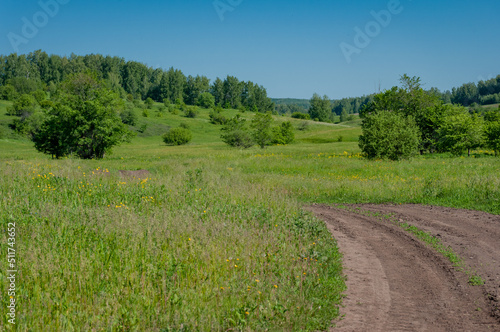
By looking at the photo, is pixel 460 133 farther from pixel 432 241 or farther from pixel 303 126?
pixel 303 126

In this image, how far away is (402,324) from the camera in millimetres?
5723

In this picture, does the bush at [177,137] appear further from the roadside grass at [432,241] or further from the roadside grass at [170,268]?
the roadside grass at [170,268]

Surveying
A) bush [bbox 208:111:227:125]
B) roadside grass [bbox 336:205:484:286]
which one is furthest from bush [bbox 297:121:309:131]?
roadside grass [bbox 336:205:484:286]

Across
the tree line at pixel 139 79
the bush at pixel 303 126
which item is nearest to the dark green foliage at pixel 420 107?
the bush at pixel 303 126

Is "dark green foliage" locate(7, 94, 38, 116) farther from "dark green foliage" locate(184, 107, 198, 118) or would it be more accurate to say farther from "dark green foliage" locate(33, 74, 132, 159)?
"dark green foliage" locate(33, 74, 132, 159)

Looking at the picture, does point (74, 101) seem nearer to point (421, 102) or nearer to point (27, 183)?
point (27, 183)

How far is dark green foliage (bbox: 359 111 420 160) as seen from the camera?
32.8 metres

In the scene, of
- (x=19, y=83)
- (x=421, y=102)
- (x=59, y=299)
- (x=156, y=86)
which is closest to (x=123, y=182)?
(x=59, y=299)

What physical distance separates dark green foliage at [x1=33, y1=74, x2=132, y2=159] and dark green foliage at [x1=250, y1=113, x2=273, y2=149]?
23.3 metres

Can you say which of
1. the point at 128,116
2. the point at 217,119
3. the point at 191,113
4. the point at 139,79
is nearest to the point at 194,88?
the point at 139,79

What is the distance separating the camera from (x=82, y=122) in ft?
121

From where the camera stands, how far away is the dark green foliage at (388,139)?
3284 cm

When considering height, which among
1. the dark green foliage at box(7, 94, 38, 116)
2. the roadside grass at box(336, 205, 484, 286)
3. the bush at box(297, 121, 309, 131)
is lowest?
the roadside grass at box(336, 205, 484, 286)

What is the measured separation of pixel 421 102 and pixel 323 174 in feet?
88.3
